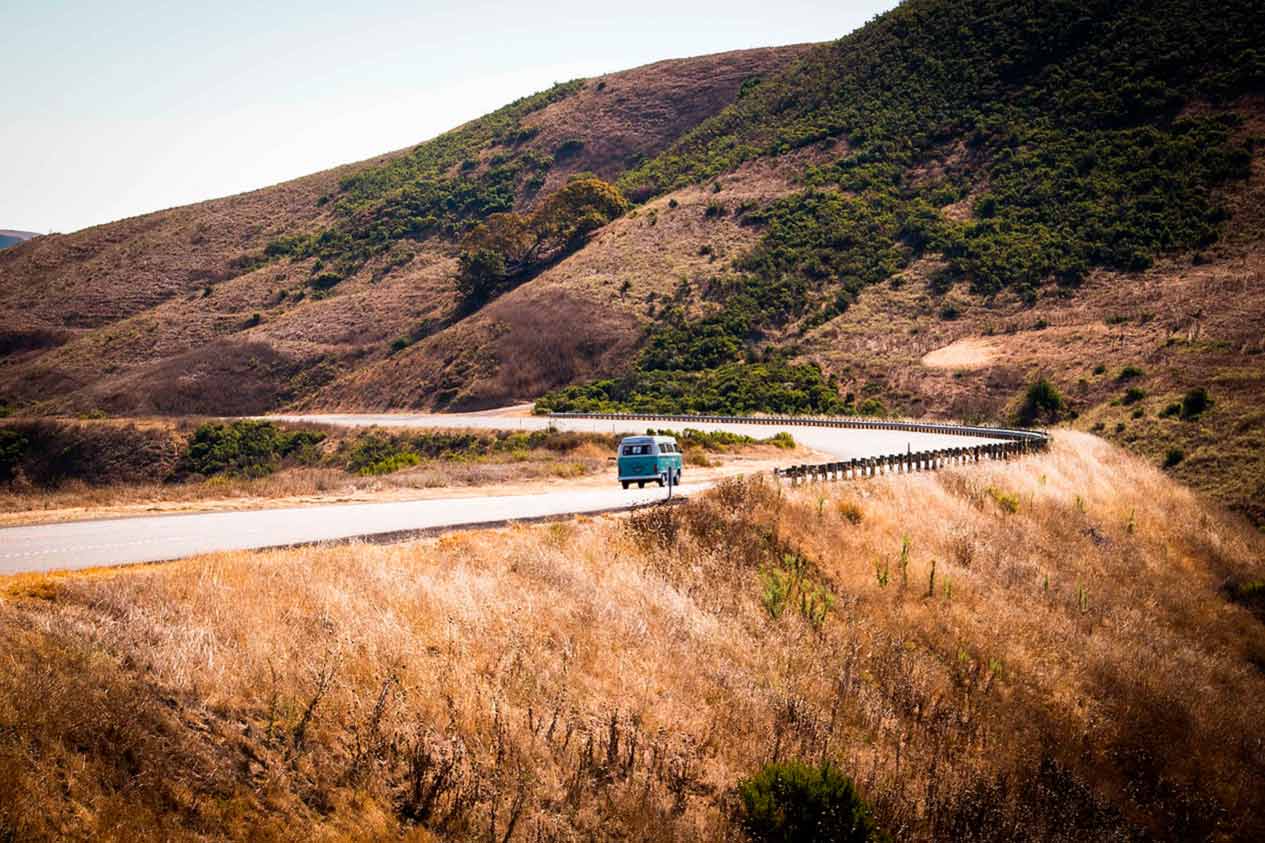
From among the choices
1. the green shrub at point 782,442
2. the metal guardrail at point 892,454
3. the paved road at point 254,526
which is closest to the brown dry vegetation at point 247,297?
the metal guardrail at point 892,454

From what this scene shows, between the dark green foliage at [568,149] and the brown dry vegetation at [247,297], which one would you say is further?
the dark green foliage at [568,149]

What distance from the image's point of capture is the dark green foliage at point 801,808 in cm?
1104

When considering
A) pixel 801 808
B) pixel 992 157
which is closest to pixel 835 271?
pixel 992 157

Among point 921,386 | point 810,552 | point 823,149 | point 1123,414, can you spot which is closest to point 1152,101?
point 823,149

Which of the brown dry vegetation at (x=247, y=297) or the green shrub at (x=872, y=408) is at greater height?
the brown dry vegetation at (x=247, y=297)

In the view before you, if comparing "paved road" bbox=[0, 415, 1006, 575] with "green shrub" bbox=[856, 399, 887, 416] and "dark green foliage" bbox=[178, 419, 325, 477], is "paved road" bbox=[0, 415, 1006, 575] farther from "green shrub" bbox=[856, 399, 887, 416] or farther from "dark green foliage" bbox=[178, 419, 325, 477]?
Result: "green shrub" bbox=[856, 399, 887, 416]

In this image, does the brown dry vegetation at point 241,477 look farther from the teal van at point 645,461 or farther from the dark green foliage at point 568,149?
the dark green foliage at point 568,149

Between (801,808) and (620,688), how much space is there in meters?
2.62

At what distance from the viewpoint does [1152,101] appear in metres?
79.1

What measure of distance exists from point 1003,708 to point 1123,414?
34.8 m

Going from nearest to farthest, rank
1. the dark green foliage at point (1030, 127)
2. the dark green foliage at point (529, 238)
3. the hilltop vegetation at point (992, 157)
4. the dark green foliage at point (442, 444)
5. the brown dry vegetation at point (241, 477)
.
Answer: the brown dry vegetation at point (241, 477) → the dark green foliage at point (442, 444) → the hilltop vegetation at point (992, 157) → the dark green foliage at point (1030, 127) → the dark green foliage at point (529, 238)

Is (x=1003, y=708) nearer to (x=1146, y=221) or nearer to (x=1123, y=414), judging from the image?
(x=1123, y=414)

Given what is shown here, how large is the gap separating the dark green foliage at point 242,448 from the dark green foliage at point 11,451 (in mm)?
7552

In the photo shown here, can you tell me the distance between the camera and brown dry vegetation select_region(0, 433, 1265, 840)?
8992mm
